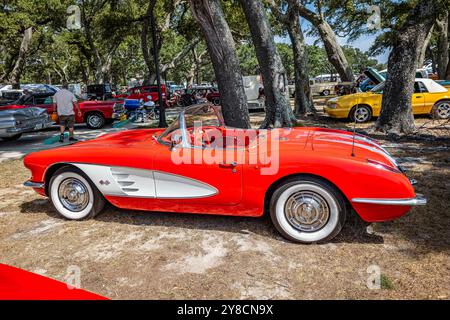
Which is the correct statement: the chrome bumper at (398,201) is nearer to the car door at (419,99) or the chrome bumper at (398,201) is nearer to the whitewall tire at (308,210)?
the whitewall tire at (308,210)

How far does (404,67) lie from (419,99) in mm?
3312

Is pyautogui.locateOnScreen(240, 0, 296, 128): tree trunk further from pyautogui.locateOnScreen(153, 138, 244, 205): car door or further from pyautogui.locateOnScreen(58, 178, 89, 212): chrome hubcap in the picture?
pyautogui.locateOnScreen(58, 178, 89, 212): chrome hubcap

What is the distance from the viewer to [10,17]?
19391 millimetres

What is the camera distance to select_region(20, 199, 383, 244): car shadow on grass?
327 cm

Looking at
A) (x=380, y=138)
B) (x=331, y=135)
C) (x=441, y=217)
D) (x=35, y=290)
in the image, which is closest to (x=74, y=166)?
(x=35, y=290)

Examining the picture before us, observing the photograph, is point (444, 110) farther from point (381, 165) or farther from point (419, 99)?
point (381, 165)

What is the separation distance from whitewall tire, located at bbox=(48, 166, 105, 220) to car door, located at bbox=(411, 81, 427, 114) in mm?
10387

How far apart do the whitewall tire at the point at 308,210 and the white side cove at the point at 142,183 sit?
662 millimetres

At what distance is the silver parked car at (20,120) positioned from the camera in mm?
8883

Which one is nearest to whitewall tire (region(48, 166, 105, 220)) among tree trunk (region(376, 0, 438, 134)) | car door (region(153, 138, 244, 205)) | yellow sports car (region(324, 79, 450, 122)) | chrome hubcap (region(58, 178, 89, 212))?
chrome hubcap (region(58, 178, 89, 212))

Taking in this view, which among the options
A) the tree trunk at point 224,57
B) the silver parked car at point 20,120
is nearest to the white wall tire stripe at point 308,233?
the tree trunk at point 224,57

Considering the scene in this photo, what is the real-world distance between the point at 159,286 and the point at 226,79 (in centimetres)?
531

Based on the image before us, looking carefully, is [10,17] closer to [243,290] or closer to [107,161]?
[107,161]
